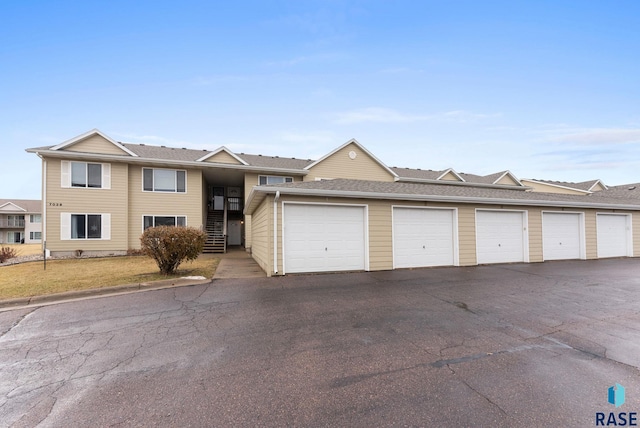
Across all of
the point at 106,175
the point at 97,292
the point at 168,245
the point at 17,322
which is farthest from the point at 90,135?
the point at 17,322

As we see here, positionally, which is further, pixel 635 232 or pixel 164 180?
pixel 164 180

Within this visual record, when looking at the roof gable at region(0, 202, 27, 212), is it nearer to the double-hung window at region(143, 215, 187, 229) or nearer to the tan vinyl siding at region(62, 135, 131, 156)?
the tan vinyl siding at region(62, 135, 131, 156)

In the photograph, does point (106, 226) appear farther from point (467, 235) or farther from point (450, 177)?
point (450, 177)

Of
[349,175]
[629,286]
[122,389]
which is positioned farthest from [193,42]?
[629,286]

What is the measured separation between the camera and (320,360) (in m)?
3.39

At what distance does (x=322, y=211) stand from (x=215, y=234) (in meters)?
11.9

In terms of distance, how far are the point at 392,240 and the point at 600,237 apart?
475 inches

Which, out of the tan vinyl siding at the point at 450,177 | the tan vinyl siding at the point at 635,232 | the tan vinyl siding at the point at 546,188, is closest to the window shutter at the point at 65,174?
the tan vinyl siding at the point at 450,177

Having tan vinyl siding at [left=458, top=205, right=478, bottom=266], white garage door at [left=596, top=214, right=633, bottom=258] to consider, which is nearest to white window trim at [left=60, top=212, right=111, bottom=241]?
tan vinyl siding at [left=458, top=205, right=478, bottom=266]

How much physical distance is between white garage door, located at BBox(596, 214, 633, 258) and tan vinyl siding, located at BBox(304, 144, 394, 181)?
1217cm

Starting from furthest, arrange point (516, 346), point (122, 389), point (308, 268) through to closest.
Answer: point (308, 268)
point (516, 346)
point (122, 389)

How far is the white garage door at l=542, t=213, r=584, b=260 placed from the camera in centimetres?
1288

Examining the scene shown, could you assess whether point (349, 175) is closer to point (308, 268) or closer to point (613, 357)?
point (308, 268)

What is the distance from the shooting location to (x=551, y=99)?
50.6 feet
